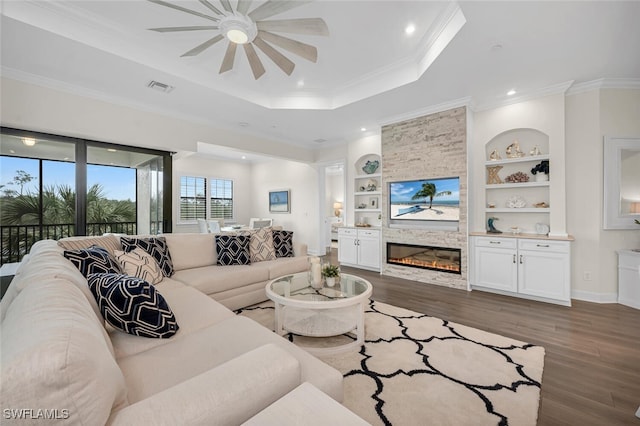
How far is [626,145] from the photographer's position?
3.41 metres

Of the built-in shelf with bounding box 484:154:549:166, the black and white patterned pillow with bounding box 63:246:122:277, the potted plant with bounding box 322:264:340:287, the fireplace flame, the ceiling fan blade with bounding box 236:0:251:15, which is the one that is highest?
the ceiling fan blade with bounding box 236:0:251:15

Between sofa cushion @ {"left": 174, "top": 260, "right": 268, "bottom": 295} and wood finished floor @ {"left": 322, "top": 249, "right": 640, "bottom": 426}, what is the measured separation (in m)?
1.63

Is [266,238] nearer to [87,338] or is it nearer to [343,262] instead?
[343,262]

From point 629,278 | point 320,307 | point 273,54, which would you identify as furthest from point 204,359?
point 629,278

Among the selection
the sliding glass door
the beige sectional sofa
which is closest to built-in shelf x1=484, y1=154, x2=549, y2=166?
the beige sectional sofa

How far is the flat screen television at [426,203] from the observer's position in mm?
4258

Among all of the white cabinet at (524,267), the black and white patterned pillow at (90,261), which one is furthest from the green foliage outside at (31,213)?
the white cabinet at (524,267)

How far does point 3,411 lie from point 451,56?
377cm

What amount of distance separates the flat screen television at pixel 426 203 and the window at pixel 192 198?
5599 millimetres

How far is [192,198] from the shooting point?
766 centimetres

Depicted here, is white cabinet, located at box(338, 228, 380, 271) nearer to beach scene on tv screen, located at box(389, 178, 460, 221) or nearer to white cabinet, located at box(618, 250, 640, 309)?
beach scene on tv screen, located at box(389, 178, 460, 221)

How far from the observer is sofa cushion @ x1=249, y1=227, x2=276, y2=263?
3.64 m

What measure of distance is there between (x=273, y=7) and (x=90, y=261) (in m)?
2.26

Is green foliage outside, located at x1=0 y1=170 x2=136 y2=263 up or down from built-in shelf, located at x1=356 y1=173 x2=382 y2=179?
down
